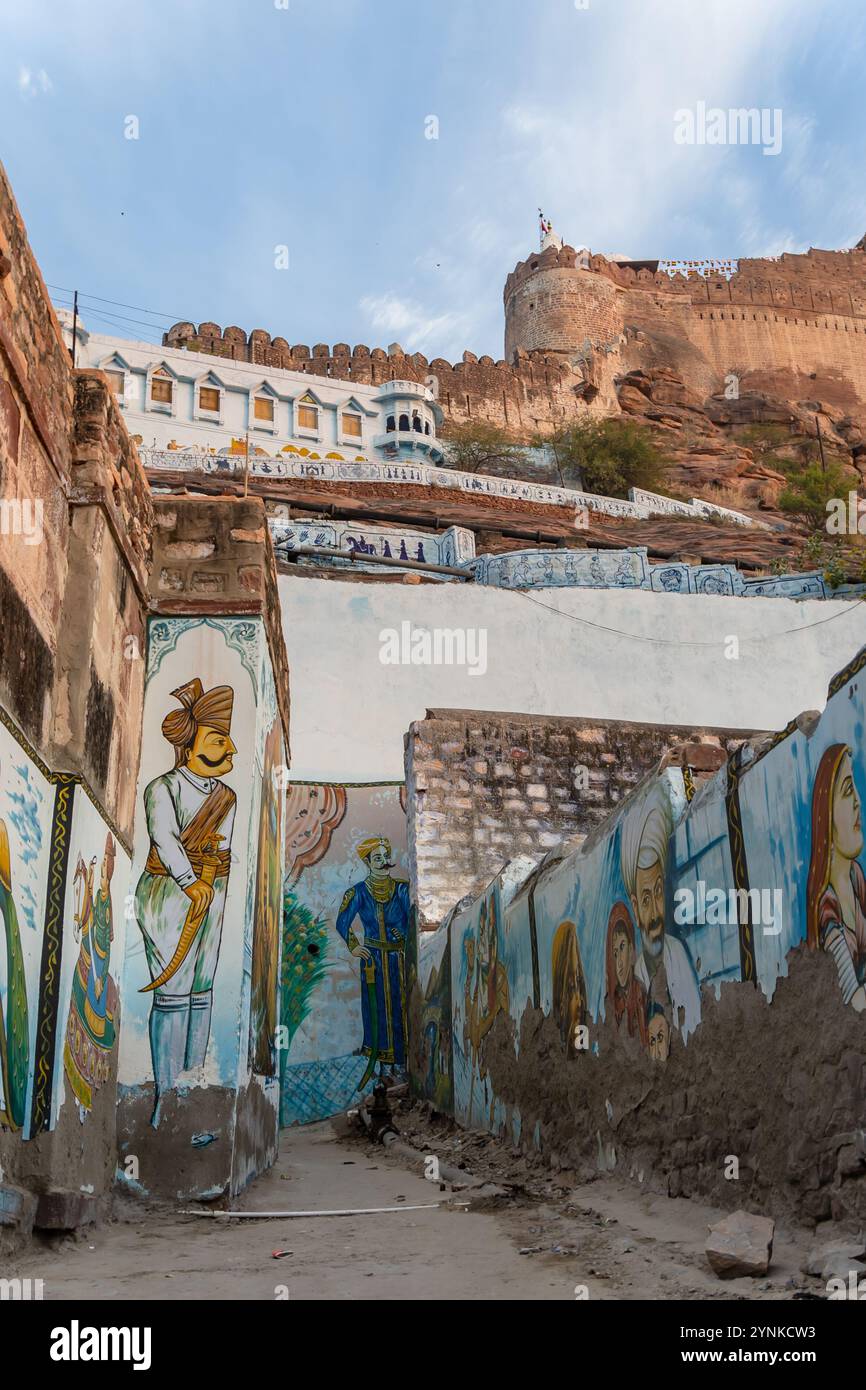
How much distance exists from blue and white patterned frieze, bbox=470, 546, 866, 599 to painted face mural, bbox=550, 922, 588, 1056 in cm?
1189

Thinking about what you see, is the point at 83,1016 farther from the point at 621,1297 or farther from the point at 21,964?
the point at 621,1297

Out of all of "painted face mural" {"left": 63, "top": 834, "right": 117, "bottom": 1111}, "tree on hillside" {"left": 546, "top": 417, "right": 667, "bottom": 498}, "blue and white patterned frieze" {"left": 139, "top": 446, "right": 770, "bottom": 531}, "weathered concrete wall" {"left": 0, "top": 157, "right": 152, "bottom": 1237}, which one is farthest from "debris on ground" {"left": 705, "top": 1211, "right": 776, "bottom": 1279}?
"tree on hillside" {"left": 546, "top": 417, "right": 667, "bottom": 498}

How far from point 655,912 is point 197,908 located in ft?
8.86

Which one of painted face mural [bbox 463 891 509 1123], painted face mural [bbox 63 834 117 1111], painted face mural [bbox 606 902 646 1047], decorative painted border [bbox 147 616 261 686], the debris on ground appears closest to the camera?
the debris on ground

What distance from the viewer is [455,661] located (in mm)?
15945

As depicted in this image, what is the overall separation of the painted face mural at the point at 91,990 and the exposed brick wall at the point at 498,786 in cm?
572

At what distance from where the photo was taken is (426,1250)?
16.4 feet

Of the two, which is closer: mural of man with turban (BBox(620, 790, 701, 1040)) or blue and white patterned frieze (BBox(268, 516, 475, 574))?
mural of man with turban (BBox(620, 790, 701, 1040))

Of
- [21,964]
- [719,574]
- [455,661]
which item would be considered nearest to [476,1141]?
[21,964]

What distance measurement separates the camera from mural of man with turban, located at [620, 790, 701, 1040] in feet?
17.1

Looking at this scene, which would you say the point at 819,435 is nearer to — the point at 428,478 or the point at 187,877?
the point at 428,478

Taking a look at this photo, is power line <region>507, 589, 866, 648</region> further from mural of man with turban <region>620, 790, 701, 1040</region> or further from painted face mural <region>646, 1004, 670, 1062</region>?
painted face mural <region>646, 1004, 670, 1062</region>

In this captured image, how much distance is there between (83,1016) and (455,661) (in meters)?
10.5

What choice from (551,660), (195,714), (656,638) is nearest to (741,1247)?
(195,714)
